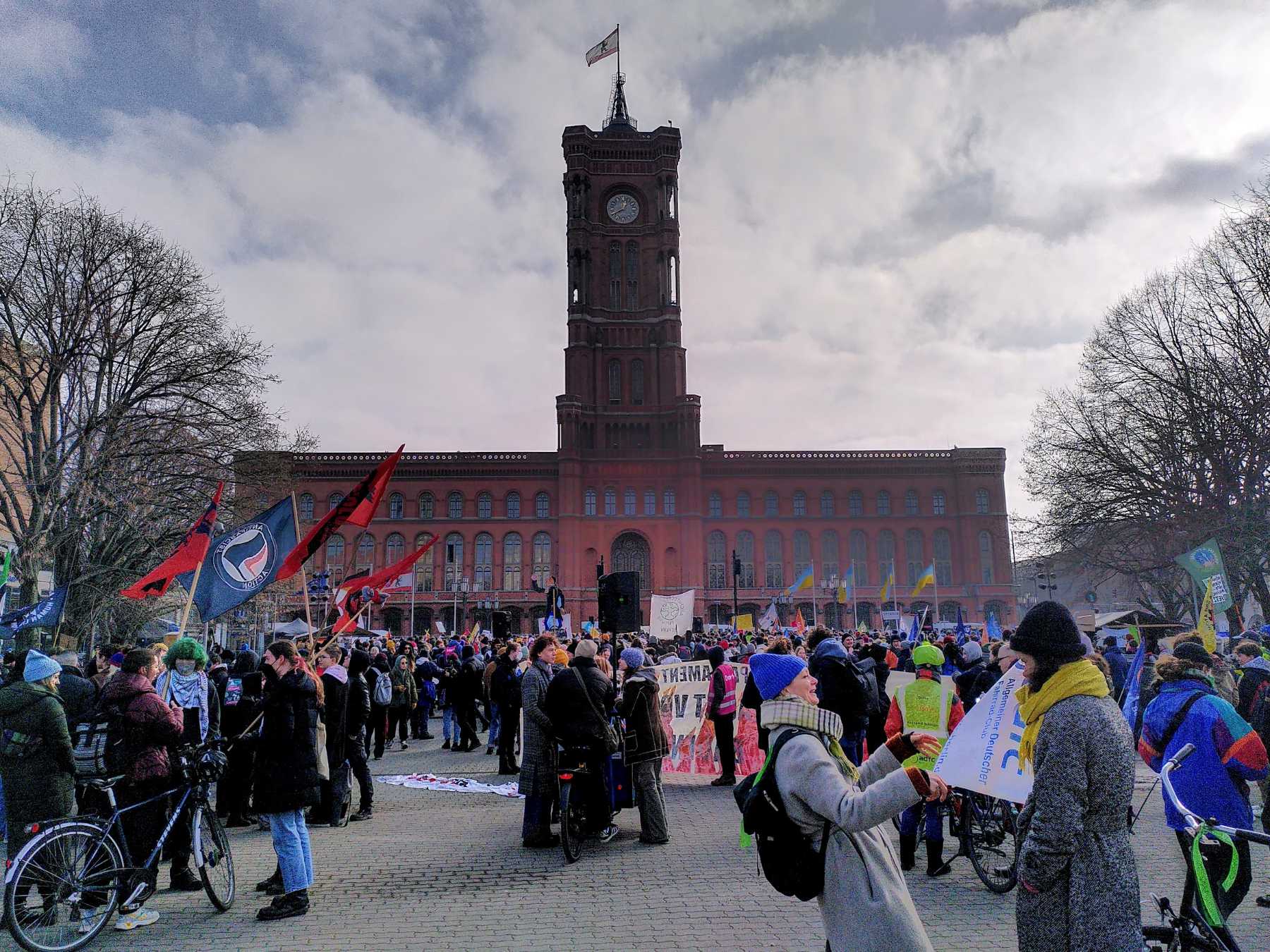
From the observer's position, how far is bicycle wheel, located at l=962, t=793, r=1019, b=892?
6.94 meters

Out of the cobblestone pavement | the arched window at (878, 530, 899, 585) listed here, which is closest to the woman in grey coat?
the cobblestone pavement

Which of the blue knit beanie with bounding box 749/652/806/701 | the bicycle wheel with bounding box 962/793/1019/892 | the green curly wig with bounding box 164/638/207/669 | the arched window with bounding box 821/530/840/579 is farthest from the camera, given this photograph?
the arched window with bounding box 821/530/840/579

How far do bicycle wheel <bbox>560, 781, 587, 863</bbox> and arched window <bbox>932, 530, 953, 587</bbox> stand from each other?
209 feet

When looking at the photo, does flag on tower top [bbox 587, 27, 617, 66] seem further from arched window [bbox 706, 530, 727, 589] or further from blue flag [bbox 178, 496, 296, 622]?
blue flag [bbox 178, 496, 296, 622]

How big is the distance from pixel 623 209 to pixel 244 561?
6790cm

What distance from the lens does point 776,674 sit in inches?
139

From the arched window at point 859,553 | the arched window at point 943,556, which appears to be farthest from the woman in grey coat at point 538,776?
the arched window at point 943,556

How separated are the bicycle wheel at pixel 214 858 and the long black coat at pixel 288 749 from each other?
68 cm

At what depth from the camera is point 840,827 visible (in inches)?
125

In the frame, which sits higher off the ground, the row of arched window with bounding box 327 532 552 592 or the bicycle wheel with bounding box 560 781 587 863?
the row of arched window with bounding box 327 532 552 592

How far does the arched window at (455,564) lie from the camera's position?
66375 mm

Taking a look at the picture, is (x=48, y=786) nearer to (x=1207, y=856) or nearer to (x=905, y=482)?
(x=1207, y=856)

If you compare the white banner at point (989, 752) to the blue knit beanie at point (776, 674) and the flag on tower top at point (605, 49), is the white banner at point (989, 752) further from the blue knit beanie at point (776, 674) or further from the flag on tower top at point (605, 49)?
the flag on tower top at point (605, 49)

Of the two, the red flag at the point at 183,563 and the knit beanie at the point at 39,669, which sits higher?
the red flag at the point at 183,563
